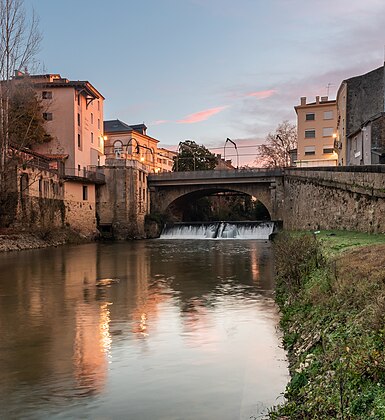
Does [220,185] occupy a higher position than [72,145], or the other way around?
[72,145]

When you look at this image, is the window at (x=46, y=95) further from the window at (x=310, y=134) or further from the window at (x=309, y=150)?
the window at (x=310, y=134)

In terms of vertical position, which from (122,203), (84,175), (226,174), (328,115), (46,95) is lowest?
(122,203)

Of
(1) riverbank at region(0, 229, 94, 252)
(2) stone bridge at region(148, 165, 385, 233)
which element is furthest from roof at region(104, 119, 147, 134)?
(1) riverbank at region(0, 229, 94, 252)

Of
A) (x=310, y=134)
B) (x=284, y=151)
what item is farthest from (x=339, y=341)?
(x=284, y=151)

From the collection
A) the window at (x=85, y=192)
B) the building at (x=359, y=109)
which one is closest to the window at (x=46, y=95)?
the window at (x=85, y=192)

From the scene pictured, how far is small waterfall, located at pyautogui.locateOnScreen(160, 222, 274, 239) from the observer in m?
43.4

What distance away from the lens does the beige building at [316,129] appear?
6059cm

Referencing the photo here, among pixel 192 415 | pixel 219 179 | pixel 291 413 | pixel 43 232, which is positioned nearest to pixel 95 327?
pixel 192 415

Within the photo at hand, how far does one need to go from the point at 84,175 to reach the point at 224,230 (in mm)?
13892

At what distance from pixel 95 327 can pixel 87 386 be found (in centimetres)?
334

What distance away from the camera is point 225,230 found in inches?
1748

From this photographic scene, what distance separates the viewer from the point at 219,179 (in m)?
47.3

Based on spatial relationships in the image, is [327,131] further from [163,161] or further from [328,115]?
[163,161]

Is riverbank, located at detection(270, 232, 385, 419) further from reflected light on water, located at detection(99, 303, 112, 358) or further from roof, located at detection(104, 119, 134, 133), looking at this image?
roof, located at detection(104, 119, 134, 133)
